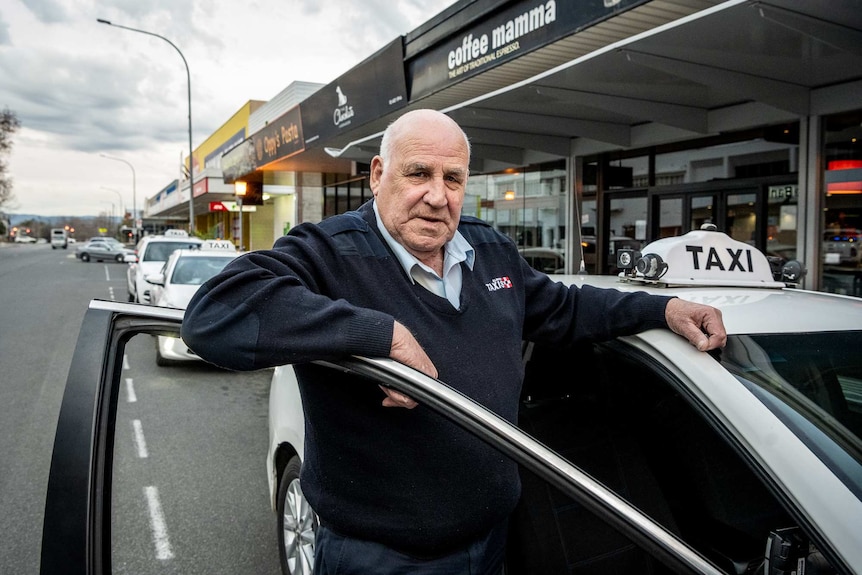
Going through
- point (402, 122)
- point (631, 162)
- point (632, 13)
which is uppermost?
point (632, 13)

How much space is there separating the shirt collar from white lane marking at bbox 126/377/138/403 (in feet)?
18.9

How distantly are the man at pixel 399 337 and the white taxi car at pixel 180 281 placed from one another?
21.8ft

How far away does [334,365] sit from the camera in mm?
1437

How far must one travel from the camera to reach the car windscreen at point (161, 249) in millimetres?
14331

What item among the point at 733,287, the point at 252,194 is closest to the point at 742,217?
the point at 733,287

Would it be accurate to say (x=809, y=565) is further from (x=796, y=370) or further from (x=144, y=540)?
(x=144, y=540)

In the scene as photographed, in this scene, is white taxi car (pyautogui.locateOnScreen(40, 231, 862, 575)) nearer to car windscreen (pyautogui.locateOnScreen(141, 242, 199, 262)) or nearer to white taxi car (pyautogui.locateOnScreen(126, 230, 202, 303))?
white taxi car (pyautogui.locateOnScreen(126, 230, 202, 303))

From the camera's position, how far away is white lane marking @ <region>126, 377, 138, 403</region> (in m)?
6.81

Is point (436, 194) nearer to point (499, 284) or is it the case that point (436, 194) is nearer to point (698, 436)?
point (499, 284)

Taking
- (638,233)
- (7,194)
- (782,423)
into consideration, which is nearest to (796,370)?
(782,423)

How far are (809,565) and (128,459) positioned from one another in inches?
186

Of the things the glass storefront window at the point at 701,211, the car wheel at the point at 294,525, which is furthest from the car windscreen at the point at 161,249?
the car wheel at the point at 294,525

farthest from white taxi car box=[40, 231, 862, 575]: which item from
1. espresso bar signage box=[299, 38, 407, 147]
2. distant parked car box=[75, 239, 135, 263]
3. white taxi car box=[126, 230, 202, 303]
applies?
distant parked car box=[75, 239, 135, 263]

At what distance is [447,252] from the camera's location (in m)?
1.93
